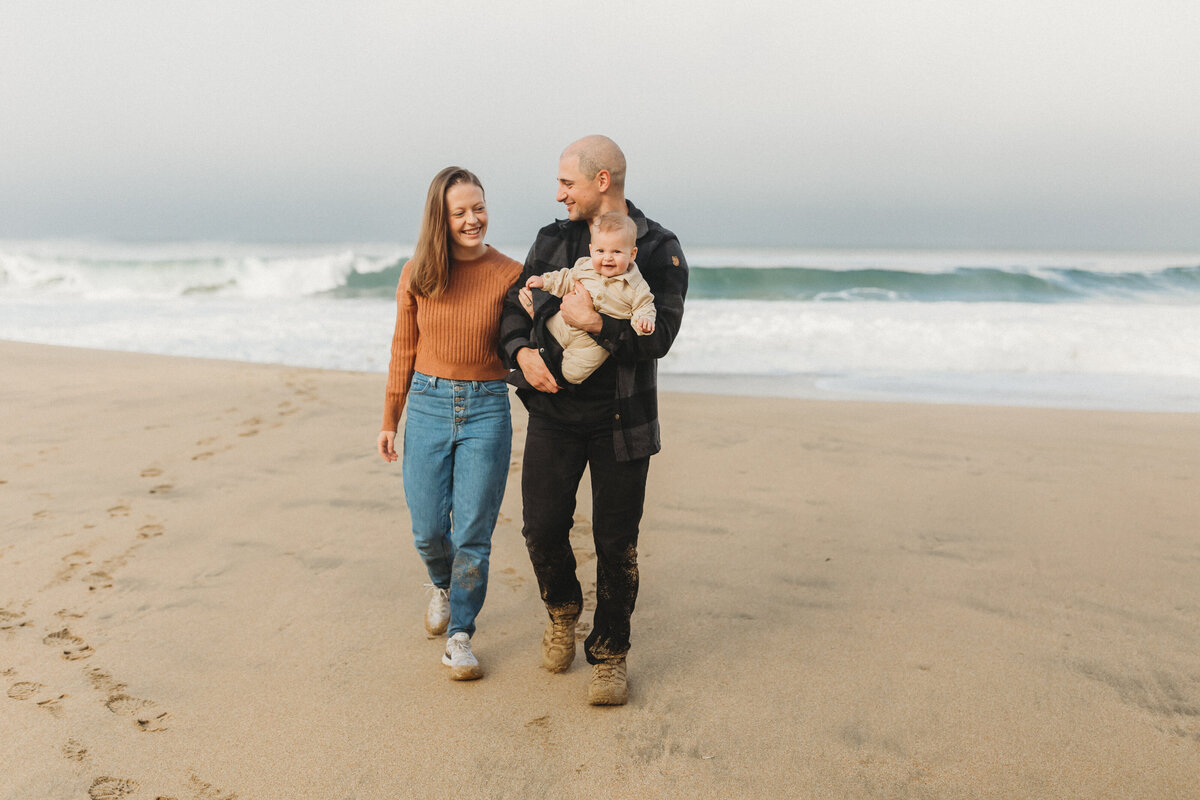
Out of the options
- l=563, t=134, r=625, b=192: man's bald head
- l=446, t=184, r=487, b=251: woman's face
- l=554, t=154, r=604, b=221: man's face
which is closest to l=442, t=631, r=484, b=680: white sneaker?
l=446, t=184, r=487, b=251: woman's face

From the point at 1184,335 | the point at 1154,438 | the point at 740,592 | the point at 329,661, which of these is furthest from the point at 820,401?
the point at 1184,335

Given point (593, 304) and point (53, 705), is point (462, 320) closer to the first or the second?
point (593, 304)

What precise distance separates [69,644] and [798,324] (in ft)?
46.6

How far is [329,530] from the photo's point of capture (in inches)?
174

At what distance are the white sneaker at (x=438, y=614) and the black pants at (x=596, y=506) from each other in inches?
22.6

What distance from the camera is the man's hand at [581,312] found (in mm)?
2527

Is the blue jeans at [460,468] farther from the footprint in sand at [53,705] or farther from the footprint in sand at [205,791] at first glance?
the footprint in sand at [53,705]

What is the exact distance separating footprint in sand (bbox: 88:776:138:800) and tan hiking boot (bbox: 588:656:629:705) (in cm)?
130

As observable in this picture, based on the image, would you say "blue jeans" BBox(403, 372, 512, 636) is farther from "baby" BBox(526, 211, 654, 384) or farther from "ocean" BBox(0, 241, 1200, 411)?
"ocean" BBox(0, 241, 1200, 411)

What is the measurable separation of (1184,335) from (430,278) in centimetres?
1484

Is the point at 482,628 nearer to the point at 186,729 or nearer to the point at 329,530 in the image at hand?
the point at 186,729

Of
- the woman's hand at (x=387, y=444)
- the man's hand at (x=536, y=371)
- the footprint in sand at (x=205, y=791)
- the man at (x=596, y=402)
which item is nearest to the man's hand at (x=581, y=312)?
the man at (x=596, y=402)

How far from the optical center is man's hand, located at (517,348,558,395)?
2.66 m

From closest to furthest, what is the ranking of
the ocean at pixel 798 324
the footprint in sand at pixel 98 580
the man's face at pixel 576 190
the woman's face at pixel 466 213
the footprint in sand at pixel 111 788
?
1. the footprint in sand at pixel 111 788
2. the man's face at pixel 576 190
3. the woman's face at pixel 466 213
4. the footprint in sand at pixel 98 580
5. the ocean at pixel 798 324
